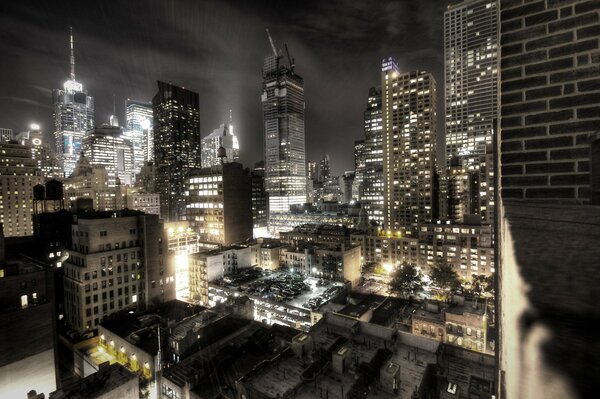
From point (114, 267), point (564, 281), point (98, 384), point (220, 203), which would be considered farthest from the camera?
point (220, 203)

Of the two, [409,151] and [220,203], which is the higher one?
[409,151]

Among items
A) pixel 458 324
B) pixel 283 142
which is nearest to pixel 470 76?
pixel 283 142

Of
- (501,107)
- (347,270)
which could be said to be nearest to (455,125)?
(347,270)

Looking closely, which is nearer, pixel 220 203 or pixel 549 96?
pixel 549 96

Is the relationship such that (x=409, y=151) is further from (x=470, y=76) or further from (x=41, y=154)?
(x=41, y=154)

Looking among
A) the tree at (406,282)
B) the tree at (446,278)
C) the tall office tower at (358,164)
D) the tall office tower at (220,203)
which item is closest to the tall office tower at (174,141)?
the tall office tower at (220,203)

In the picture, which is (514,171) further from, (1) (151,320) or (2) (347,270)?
(2) (347,270)

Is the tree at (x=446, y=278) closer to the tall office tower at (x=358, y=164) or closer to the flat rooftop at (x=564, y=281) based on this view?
the flat rooftop at (x=564, y=281)
